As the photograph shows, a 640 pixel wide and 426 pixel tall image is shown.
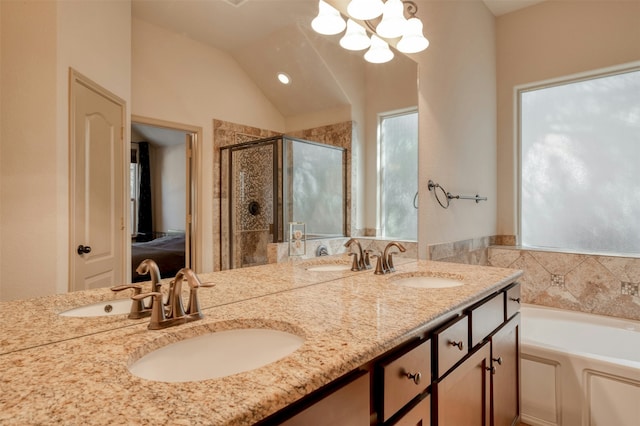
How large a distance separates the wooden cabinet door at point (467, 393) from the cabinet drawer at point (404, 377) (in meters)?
0.12

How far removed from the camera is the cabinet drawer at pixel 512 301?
5.43 feet

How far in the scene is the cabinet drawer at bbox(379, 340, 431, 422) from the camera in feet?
Result: 2.81

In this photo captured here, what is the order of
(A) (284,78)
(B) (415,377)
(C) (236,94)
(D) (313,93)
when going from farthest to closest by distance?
(D) (313,93) < (A) (284,78) < (C) (236,94) < (B) (415,377)

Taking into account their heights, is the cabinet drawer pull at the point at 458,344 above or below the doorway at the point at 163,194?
below

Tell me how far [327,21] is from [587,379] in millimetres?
2355

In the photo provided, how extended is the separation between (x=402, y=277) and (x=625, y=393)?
1.27 metres

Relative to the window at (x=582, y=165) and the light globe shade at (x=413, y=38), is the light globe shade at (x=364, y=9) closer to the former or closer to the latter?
the light globe shade at (x=413, y=38)

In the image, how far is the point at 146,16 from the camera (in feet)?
3.39

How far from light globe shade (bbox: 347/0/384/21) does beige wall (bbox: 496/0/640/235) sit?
5.98 ft

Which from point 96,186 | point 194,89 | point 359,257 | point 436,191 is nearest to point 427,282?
point 359,257

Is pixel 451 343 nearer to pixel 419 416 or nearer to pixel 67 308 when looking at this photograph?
pixel 419 416

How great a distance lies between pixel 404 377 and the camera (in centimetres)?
92

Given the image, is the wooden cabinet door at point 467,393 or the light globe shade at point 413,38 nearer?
the wooden cabinet door at point 467,393

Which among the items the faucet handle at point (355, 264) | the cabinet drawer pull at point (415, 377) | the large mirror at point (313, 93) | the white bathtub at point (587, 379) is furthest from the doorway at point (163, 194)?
the white bathtub at point (587, 379)
